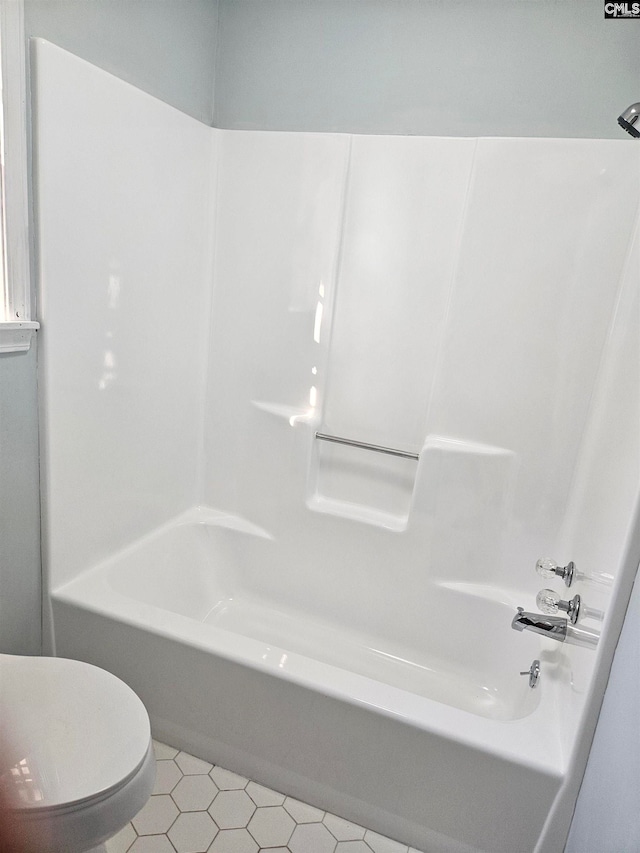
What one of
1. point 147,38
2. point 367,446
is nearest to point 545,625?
point 367,446

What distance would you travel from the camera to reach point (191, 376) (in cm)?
220

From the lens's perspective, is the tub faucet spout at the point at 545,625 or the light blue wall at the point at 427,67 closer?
the tub faucet spout at the point at 545,625

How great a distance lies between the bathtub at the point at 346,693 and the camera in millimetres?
1339

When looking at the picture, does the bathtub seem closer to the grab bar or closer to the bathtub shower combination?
the bathtub shower combination

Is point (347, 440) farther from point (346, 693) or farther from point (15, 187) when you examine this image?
point (15, 187)

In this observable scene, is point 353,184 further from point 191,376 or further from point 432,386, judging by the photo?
point 191,376

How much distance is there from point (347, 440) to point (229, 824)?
4.06ft

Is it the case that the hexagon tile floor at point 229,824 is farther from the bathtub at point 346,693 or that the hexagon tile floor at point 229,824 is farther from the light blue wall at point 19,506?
the light blue wall at point 19,506

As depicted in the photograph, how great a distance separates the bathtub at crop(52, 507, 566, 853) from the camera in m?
1.34

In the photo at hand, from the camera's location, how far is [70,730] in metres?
1.14
